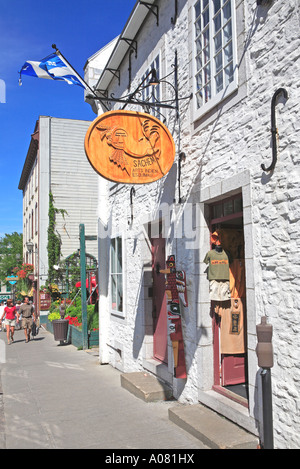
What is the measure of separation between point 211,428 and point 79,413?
225cm

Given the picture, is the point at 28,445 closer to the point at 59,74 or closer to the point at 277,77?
the point at 277,77

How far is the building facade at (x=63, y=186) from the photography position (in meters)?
22.7

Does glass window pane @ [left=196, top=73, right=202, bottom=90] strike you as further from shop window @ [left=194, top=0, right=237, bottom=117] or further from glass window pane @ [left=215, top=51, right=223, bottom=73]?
glass window pane @ [left=215, top=51, right=223, bottom=73]

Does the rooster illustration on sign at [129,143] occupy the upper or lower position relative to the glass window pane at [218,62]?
lower

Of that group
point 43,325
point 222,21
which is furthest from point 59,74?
point 43,325

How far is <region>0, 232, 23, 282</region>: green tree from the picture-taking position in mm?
43969

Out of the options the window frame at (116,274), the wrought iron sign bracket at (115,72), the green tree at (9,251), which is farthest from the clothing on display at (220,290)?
the green tree at (9,251)

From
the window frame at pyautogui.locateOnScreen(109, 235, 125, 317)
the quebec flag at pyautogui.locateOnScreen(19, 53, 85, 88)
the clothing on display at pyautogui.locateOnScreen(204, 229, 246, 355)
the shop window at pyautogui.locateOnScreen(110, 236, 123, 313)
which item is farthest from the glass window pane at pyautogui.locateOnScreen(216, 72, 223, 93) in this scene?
the shop window at pyautogui.locateOnScreen(110, 236, 123, 313)

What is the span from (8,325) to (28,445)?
1056cm

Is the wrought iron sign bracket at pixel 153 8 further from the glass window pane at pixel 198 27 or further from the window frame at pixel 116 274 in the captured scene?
the window frame at pixel 116 274

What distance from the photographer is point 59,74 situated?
24.8 feet

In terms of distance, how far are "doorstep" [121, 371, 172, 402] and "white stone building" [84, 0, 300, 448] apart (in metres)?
0.16

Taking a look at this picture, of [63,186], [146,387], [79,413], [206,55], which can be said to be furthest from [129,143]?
[63,186]

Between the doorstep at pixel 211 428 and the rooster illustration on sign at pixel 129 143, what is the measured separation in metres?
3.14
